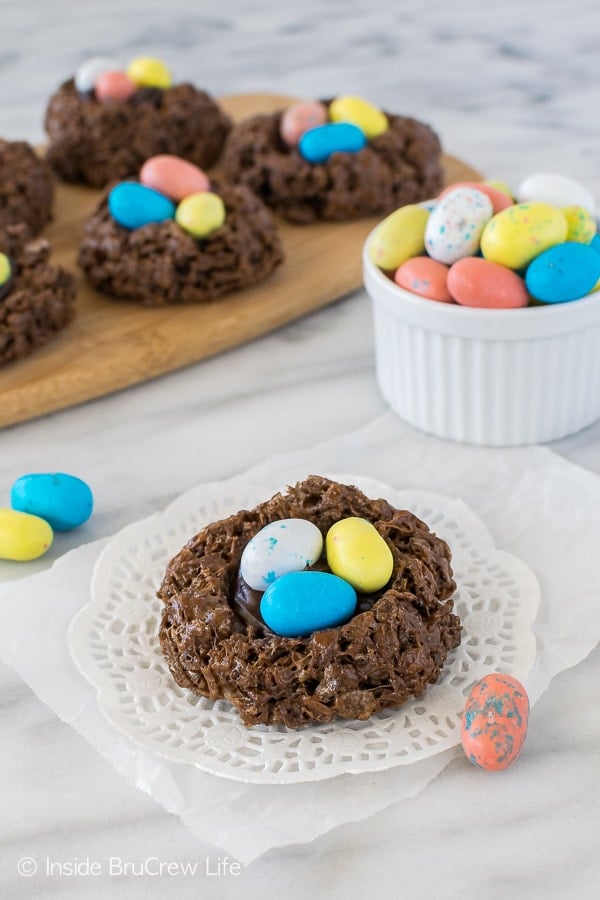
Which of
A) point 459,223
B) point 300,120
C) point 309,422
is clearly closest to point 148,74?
point 300,120

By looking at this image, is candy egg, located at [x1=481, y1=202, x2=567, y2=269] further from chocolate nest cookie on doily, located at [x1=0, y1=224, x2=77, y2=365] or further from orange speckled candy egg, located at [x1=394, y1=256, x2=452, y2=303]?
chocolate nest cookie on doily, located at [x1=0, y1=224, x2=77, y2=365]

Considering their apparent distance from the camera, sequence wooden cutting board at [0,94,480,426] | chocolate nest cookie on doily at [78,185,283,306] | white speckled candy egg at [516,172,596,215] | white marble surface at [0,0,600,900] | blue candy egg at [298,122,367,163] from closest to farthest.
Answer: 1. white marble surface at [0,0,600,900]
2. white speckled candy egg at [516,172,596,215]
3. wooden cutting board at [0,94,480,426]
4. chocolate nest cookie on doily at [78,185,283,306]
5. blue candy egg at [298,122,367,163]

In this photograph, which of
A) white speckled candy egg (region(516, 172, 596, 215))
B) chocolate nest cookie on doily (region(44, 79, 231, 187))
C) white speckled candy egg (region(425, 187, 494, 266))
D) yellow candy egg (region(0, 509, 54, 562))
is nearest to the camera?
yellow candy egg (region(0, 509, 54, 562))

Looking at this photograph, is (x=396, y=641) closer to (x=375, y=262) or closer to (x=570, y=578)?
(x=570, y=578)

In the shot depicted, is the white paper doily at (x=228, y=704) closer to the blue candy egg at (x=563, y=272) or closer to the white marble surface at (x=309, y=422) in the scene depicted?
the white marble surface at (x=309, y=422)

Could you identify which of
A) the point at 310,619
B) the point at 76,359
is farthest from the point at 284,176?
the point at 310,619

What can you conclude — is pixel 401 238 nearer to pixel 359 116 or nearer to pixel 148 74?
pixel 359 116

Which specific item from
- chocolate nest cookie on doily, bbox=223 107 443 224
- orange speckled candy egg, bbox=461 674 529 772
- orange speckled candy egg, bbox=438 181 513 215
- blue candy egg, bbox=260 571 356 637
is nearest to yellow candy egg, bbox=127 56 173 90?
chocolate nest cookie on doily, bbox=223 107 443 224
